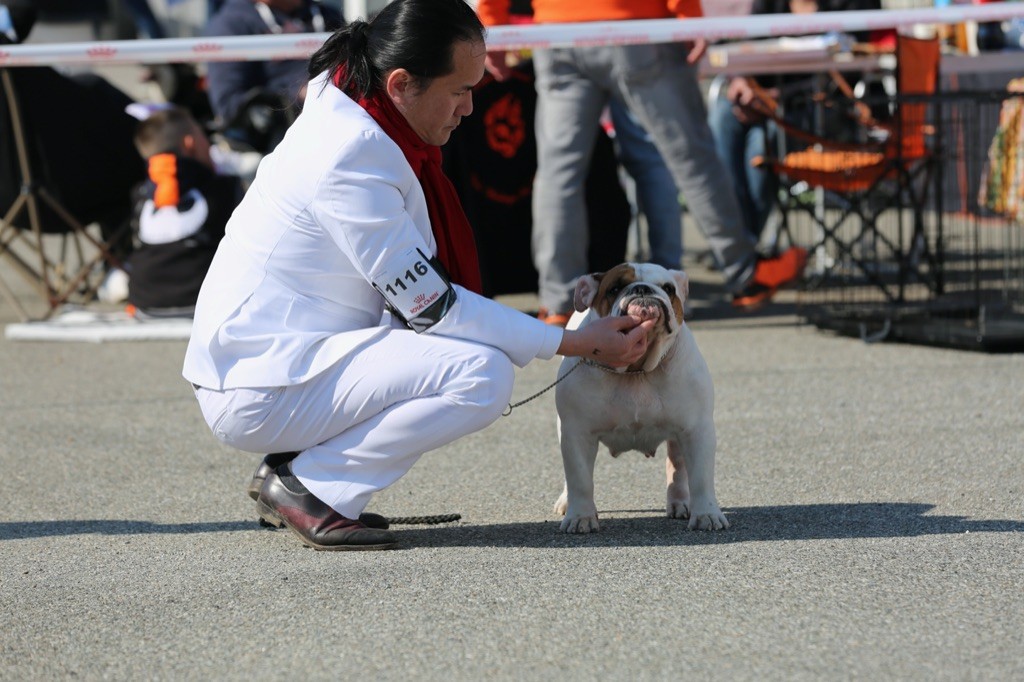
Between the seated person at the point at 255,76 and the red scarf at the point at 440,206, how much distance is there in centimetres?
501

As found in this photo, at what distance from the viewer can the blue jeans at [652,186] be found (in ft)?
26.1

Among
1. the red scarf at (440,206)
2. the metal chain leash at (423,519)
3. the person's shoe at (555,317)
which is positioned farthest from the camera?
the person's shoe at (555,317)

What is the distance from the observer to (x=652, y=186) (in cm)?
805

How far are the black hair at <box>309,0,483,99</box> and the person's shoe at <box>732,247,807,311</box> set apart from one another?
4.55m

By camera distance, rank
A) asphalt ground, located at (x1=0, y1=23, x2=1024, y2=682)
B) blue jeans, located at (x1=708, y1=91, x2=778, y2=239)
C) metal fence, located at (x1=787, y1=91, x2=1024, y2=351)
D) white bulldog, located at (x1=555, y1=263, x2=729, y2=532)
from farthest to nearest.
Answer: blue jeans, located at (x1=708, y1=91, x2=778, y2=239) < metal fence, located at (x1=787, y1=91, x2=1024, y2=351) < white bulldog, located at (x1=555, y1=263, x2=729, y2=532) < asphalt ground, located at (x1=0, y1=23, x2=1024, y2=682)

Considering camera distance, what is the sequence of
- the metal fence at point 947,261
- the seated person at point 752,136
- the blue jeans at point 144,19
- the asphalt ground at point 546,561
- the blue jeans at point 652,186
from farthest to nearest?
the blue jeans at point 144,19 < the seated person at point 752,136 < the blue jeans at point 652,186 < the metal fence at point 947,261 < the asphalt ground at point 546,561

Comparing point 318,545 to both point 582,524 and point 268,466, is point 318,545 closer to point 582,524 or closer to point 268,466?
point 268,466

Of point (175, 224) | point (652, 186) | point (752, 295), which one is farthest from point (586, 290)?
point (175, 224)

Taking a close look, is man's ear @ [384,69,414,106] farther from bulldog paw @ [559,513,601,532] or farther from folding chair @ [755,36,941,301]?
folding chair @ [755,36,941,301]

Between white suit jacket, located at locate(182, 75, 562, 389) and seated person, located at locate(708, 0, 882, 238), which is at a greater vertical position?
white suit jacket, located at locate(182, 75, 562, 389)

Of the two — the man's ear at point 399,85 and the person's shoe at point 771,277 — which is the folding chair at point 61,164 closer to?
the person's shoe at point 771,277

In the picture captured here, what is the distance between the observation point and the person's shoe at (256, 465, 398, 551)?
150 inches

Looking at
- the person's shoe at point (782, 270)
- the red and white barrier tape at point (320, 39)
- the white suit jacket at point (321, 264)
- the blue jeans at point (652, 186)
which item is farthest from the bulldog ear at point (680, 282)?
the person's shoe at point (782, 270)

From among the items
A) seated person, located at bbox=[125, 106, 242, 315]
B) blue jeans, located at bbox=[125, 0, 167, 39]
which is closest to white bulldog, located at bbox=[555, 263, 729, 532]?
seated person, located at bbox=[125, 106, 242, 315]
